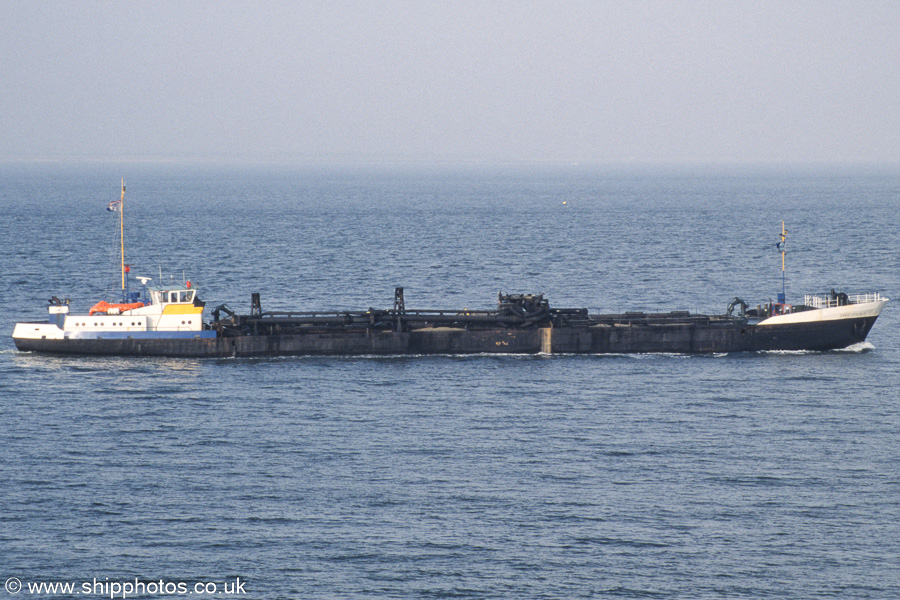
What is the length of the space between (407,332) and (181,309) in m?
17.6

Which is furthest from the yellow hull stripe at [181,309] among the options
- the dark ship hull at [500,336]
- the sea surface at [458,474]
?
the sea surface at [458,474]

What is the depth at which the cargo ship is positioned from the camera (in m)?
76.5

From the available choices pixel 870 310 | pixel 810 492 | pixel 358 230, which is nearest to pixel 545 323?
pixel 870 310

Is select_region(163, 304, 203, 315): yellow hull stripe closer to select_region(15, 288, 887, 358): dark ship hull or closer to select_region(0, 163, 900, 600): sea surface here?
select_region(15, 288, 887, 358): dark ship hull

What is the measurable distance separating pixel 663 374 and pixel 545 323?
10.7 meters

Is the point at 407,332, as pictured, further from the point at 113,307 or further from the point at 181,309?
the point at 113,307

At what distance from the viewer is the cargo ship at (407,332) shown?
76.5 meters

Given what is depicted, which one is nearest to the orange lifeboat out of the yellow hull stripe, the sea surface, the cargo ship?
the cargo ship

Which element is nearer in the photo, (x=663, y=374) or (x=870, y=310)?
(x=663, y=374)

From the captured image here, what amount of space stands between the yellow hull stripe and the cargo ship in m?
0.08

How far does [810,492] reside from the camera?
48844 mm

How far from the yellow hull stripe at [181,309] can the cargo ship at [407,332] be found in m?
0.08

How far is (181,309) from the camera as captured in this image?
251 feet

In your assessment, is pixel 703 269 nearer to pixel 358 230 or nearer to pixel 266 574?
pixel 358 230
